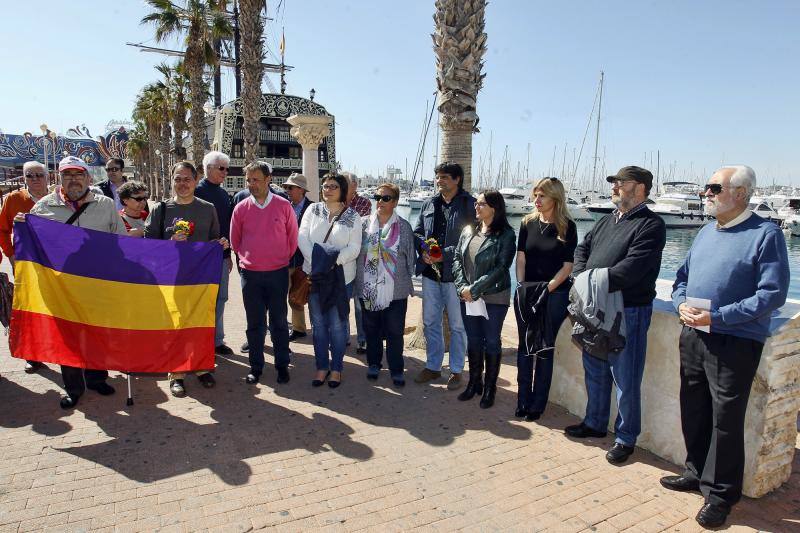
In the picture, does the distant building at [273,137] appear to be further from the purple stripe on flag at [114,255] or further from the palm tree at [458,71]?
the purple stripe on flag at [114,255]

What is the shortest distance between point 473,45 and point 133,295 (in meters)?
5.37

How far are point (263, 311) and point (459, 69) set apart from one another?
168 inches

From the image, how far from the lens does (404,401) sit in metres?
4.89

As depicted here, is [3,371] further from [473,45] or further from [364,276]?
[473,45]

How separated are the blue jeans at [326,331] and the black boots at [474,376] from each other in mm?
1315

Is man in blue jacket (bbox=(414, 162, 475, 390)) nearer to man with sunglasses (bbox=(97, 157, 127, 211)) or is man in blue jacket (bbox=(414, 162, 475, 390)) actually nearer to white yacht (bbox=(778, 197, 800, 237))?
man with sunglasses (bbox=(97, 157, 127, 211))

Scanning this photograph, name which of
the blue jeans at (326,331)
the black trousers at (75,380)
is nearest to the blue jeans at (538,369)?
the blue jeans at (326,331)

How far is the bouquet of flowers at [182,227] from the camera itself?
4875mm

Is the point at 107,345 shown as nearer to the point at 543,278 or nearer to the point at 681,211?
Answer: the point at 543,278

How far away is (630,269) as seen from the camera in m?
3.62

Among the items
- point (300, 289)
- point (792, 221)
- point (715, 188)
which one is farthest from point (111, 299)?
point (792, 221)

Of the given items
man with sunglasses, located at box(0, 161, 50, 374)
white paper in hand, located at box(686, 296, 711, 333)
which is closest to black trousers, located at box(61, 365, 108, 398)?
man with sunglasses, located at box(0, 161, 50, 374)

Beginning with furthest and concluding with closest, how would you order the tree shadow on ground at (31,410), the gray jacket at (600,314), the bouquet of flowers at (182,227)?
the bouquet of flowers at (182,227) → the tree shadow on ground at (31,410) → the gray jacket at (600,314)

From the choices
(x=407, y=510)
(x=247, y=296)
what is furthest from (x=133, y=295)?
(x=407, y=510)
